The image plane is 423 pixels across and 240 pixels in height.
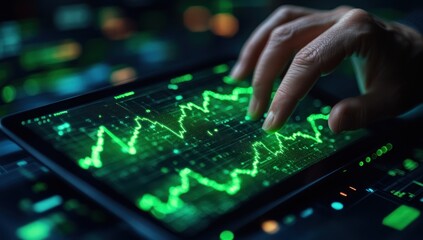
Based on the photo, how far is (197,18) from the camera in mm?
1767

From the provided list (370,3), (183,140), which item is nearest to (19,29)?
(183,140)

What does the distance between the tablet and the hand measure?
48 mm

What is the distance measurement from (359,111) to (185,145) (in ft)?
1.20

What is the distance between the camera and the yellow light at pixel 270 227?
66cm

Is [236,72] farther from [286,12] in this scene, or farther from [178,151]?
[178,151]

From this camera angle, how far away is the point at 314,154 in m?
0.82

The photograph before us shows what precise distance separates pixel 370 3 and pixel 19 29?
1.18 meters

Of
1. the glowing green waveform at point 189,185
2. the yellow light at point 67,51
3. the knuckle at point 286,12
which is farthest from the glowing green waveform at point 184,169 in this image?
the yellow light at point 67,51

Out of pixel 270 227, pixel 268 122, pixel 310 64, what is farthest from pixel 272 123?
pixel 270 227

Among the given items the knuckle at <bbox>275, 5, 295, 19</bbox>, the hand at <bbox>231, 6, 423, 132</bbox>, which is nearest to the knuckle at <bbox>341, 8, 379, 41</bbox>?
the hand at <bbox>231, 6, 423, 132</bbox>

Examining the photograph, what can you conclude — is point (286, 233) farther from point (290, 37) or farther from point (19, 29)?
point (19, 29)

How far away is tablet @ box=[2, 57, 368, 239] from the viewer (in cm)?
64

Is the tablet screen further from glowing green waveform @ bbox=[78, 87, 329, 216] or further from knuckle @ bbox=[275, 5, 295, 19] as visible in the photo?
knuckle @ bbox=[275, 5, 295, 19]

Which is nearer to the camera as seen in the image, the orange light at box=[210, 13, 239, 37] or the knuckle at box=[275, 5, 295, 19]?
the knuckle at box=[275, 5, 295, 19]
